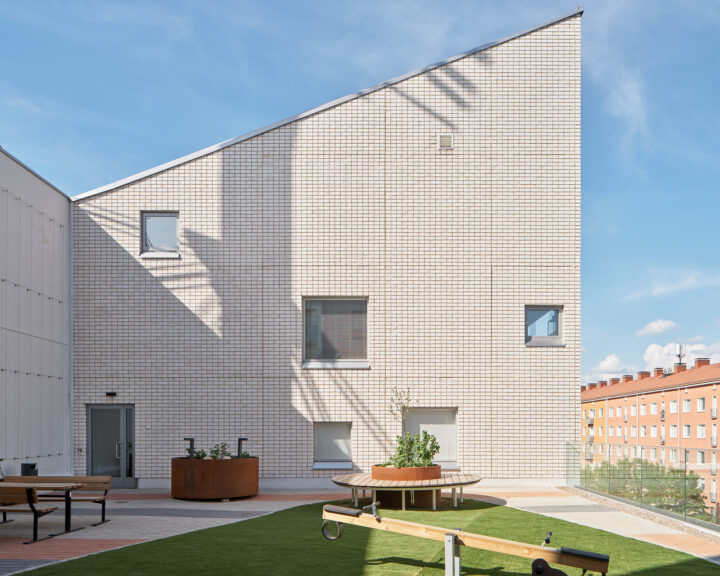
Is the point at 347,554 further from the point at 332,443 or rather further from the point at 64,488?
the point at 332,443

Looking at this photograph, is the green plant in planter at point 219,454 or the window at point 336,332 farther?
the window at point 336,332

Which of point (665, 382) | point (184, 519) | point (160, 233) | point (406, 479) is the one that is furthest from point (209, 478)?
point (665, 382)

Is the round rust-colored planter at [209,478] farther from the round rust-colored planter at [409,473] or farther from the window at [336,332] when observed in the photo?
the window at [336,332]

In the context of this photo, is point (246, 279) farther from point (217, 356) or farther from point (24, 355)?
point (24, 355)

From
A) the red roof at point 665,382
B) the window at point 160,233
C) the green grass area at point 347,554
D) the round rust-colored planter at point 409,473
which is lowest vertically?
the red roof at point 665,382

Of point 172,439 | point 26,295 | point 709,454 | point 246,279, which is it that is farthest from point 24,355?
point 709,454

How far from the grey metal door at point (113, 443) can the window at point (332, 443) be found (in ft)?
13.5

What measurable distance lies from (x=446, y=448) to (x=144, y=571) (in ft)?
33.1

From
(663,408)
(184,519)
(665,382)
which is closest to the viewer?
(184,519)

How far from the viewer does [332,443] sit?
1752 cm

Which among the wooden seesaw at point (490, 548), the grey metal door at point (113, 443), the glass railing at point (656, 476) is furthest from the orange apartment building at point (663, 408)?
the wooden seesaw at point (490, 548)

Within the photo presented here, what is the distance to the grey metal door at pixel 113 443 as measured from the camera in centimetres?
1742

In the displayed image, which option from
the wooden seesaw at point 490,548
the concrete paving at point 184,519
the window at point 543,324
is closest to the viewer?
the wooden seesaw at point 490,548

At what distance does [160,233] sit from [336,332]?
4.60 metres
